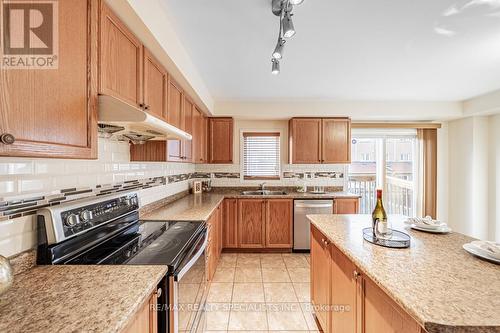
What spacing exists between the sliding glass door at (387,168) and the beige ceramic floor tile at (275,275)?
2269mm

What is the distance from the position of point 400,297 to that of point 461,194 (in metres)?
4.29

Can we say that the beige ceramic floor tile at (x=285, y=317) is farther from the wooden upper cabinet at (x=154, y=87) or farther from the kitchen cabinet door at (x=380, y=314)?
the wooden upper cabinet at (x=154, y=87)

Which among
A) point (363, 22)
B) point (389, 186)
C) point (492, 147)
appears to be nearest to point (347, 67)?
point (363, 22)

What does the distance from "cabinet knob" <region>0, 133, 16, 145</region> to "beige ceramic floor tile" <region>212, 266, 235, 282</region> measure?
2459 mm

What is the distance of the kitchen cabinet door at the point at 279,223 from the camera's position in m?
3.48

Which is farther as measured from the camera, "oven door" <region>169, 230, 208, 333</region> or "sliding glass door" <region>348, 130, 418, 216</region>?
"sliding glass door" <region>348, 130, 418, 216</region>

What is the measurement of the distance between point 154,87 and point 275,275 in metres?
2.47

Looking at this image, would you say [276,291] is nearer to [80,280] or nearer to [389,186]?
[80,280]

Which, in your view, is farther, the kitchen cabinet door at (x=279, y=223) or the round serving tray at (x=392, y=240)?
the kitchen cabinet door at (x=279, y=223)

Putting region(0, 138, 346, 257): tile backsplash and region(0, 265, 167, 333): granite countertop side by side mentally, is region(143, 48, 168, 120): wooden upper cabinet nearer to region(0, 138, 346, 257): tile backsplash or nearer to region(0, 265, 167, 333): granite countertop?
region(0, 138, 346, 257): tile backsplash

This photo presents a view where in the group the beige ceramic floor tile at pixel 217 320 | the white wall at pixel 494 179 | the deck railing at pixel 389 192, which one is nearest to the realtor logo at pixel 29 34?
the beige ceramic floor tile at pixel 217 320

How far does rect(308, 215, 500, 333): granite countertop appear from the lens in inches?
27.1

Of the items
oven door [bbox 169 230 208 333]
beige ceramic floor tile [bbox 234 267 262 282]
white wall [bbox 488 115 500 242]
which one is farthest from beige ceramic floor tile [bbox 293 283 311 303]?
white wall [bbox 488 115 500 242]

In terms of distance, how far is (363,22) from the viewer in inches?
66.0
